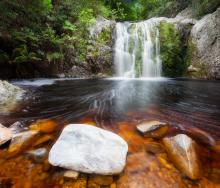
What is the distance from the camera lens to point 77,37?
1046cm

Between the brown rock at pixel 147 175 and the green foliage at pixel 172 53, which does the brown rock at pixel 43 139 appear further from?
the green foliage at pixel 172 53

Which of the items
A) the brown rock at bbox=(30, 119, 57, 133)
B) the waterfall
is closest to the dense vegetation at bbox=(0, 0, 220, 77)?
the waterfall

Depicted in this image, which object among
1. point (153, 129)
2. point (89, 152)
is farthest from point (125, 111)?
point (89, 152)

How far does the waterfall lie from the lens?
447 inches

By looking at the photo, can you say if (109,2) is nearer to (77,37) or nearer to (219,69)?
(77,37)

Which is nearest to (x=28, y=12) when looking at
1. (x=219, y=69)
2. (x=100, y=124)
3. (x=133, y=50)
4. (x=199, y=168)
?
(x=133, y=50)

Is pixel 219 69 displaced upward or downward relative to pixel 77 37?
downward

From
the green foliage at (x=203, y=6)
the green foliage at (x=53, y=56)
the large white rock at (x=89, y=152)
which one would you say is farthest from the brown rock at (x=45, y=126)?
the green foliage at (x=203, y=6)

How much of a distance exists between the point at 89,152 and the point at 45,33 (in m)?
9.00

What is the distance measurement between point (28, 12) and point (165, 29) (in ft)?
28.4

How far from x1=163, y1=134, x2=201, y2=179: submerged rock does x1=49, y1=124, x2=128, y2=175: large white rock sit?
0.61 m

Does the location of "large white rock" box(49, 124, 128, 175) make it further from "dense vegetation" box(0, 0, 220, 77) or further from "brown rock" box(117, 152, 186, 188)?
"dense vegetation" box(0, 0, 220, 77)

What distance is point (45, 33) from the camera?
30.7ft

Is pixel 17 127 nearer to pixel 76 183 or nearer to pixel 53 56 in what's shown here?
pixel 76 183
